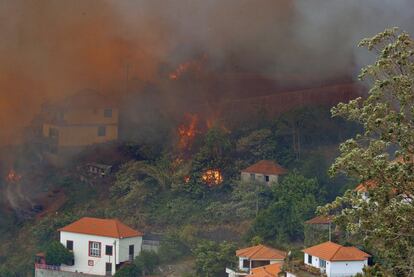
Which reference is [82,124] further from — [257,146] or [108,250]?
[108,250]

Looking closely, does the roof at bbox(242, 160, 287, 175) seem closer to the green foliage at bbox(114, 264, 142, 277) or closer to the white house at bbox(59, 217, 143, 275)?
the white house at bbox(59, 217, 143, 275)

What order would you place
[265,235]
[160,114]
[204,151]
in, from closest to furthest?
1. [265,235]
2. [204,151]
3. [160,114]

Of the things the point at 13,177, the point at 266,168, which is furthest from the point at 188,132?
the point at 13,177

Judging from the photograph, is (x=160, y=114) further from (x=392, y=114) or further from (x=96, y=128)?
(x=392, y=114)

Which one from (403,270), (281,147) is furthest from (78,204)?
(403,270)

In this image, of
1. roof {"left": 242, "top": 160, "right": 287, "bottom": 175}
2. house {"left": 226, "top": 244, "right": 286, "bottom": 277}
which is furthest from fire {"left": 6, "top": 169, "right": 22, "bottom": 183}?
house {"left": 226, "top": 244, "right": 286, "bottom": 277}

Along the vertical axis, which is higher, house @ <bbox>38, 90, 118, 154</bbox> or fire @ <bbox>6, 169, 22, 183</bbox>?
house @ <bbox>38, 90, 118, 154</bbox>
